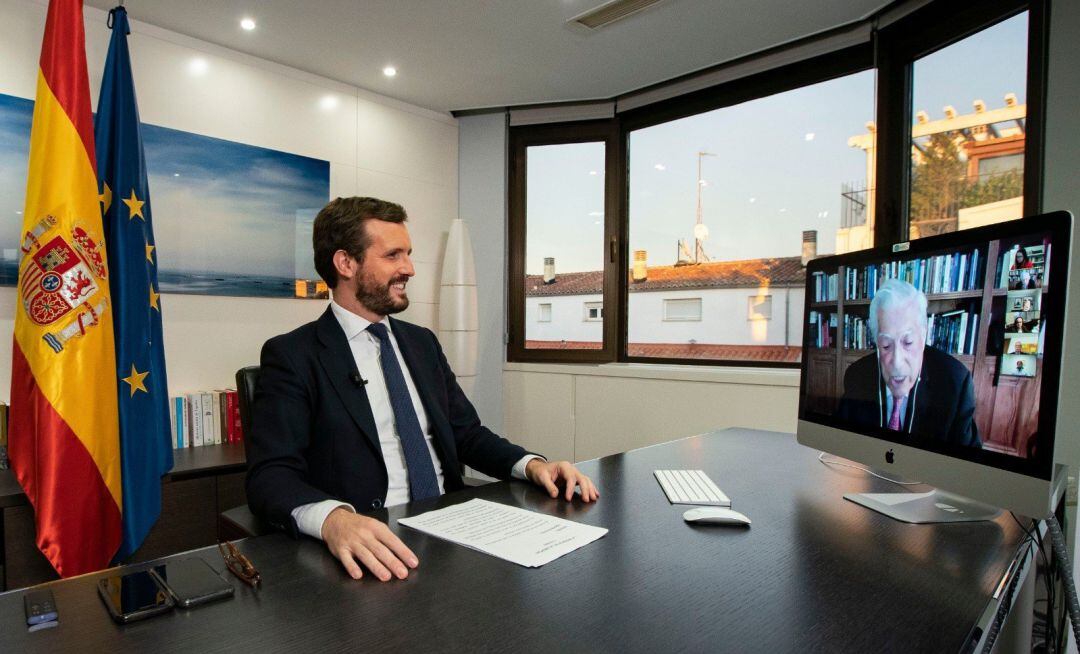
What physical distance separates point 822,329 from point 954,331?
1.40 feet

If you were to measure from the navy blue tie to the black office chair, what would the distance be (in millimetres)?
357

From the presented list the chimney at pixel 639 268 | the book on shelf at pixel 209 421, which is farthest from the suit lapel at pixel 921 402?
the book on shelf at pixel 209 421

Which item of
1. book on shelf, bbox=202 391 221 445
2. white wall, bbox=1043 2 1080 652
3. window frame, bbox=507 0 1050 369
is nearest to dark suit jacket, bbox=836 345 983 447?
white wall, bbox=1043 2 1080 652

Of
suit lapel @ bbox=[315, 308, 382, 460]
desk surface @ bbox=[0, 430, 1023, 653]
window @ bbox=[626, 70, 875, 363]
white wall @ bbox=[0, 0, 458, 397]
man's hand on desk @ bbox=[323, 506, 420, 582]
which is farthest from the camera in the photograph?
window @ bbox=[626, 70, 875, 363]

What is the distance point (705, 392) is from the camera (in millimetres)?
3391

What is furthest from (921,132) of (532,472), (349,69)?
(349,69)

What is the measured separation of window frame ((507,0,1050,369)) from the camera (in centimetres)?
241

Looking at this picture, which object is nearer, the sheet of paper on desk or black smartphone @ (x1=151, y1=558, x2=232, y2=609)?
black smartphone @ (x1=151, y1=558, x2=232, y2=609)

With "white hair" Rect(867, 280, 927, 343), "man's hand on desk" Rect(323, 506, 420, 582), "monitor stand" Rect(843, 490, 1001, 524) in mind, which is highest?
"white hair" Rect(867, 280, 927, 343)

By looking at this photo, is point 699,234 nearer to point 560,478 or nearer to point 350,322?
point 350,322

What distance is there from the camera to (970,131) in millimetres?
2672

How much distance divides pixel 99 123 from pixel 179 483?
1.54m

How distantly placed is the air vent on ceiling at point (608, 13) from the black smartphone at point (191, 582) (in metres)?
2.83

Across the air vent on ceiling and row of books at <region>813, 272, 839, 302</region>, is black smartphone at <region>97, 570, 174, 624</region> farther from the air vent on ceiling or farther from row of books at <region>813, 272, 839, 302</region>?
the air vent on ceiling
